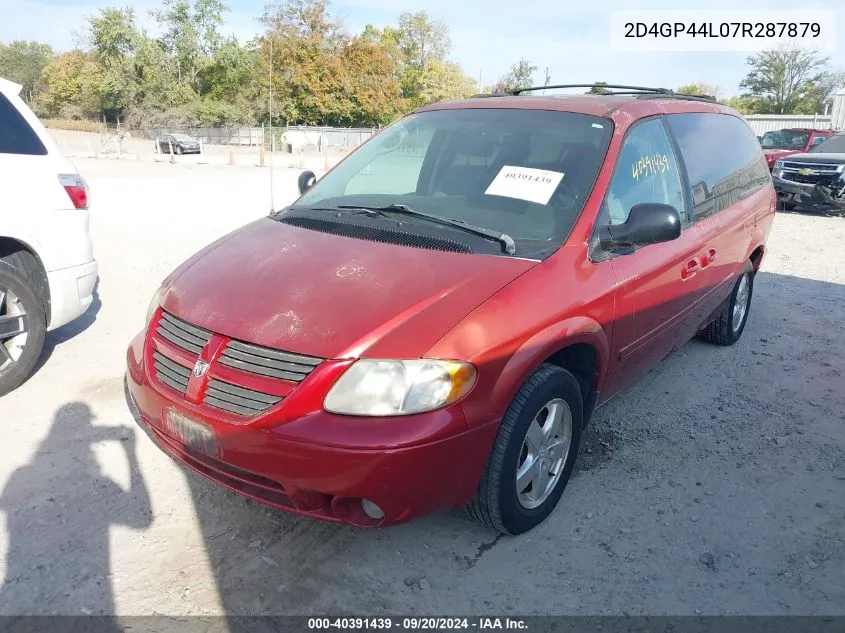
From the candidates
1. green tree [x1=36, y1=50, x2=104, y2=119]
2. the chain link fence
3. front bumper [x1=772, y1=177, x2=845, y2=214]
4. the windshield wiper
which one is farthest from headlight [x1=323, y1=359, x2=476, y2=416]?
green tree [x1=36, y1=50, x2=104, y2=119]

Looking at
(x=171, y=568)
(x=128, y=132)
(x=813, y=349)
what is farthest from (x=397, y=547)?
(x=128, y=132)

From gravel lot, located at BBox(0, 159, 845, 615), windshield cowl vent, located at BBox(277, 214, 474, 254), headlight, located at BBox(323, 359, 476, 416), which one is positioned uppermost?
windshield cowl vent, located at BBox(277, 214, 474, 254)

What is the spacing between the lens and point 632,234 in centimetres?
301

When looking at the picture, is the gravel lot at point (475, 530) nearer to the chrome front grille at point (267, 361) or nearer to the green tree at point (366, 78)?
the chrome front grille at point (267, 361)

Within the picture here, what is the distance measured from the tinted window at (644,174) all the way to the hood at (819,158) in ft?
38.4

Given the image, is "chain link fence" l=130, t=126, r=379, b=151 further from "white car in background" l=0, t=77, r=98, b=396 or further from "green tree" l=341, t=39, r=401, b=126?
"white car in background" l=0, t=77, r=98, b=396

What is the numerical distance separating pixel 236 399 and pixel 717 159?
11.8 ft

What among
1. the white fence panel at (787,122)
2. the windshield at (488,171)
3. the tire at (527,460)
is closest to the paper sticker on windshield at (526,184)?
the windshield at (488,171)

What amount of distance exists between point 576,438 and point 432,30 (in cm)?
6817

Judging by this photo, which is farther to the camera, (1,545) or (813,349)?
(813,349)

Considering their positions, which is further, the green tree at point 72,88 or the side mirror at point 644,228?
the green tree at point 72,88

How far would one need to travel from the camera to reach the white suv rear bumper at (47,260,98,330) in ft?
14.0

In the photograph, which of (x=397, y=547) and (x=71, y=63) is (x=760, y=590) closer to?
(x=397, y=547)

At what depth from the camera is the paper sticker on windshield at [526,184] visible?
3.16m
